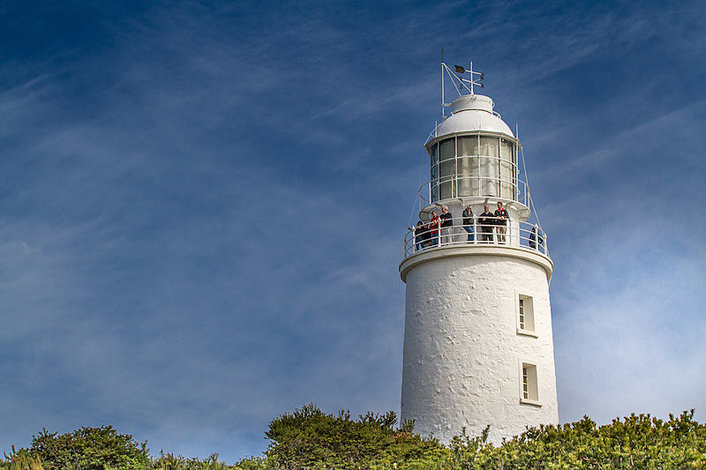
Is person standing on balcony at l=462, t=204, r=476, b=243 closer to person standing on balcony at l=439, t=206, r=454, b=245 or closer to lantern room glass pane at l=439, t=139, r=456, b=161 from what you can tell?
person standing on balcony at l=439, t=206, r=454, b=245

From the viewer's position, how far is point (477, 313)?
2416 cm

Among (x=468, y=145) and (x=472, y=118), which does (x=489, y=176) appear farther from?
(x=472, y=118)

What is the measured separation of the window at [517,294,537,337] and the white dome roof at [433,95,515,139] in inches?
221

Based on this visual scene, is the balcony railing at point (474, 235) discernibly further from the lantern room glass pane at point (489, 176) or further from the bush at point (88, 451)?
the bush at point (88, 451)

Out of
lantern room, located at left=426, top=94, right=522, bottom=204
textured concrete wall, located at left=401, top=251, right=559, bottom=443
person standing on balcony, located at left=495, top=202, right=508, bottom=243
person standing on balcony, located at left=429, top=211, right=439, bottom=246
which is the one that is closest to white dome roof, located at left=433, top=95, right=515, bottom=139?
lantern room, located at left=426, top=94, right=522, bottom=204

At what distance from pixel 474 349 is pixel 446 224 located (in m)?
4.26

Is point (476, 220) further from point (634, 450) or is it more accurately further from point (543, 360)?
point (634, 450)

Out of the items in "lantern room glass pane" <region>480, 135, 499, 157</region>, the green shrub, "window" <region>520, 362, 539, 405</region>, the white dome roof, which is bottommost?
the green shrub

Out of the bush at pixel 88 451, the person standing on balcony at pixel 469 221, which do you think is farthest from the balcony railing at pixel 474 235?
the bush at pixel 88 451

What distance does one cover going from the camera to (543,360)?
24500 millimetres

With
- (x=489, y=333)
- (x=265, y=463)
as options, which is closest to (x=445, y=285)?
(x=489, y=333)

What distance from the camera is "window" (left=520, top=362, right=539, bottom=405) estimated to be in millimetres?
24109

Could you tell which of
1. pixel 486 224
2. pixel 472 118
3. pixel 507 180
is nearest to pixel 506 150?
pixel 507 180

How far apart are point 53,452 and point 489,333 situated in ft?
38.9
